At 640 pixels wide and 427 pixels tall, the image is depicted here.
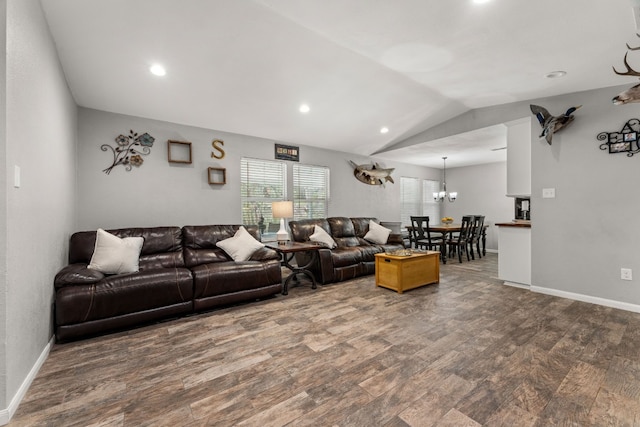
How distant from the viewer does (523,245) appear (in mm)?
3951

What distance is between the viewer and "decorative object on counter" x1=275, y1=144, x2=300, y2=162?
505 cm

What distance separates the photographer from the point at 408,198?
300 inches

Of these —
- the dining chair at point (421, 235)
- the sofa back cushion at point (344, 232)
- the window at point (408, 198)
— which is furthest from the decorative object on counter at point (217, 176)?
the window at point (408, 198)

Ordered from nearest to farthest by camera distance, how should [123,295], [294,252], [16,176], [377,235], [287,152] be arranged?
[16,176], [123,295], [294,252], [287,152], [377,235]

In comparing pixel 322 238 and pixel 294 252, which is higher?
pixel 322 238

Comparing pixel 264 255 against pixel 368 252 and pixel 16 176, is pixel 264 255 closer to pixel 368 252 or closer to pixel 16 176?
pixel 368 252

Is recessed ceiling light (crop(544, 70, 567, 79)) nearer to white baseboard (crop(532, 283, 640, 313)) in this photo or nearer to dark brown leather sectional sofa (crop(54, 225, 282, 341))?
white baseboard (crop(532, 283, 640, 313))

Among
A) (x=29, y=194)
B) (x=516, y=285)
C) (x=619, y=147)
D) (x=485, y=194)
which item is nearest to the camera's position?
(x=29, y=194)

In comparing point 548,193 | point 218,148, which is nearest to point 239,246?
A: point 218,148

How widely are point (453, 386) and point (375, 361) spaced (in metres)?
0.52

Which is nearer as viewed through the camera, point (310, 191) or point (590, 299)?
point (590, 299)

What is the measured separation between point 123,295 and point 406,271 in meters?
3.23

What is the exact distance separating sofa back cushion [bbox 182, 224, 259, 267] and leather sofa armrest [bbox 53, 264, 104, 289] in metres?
1.00

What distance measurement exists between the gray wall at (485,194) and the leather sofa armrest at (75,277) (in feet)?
26.7
